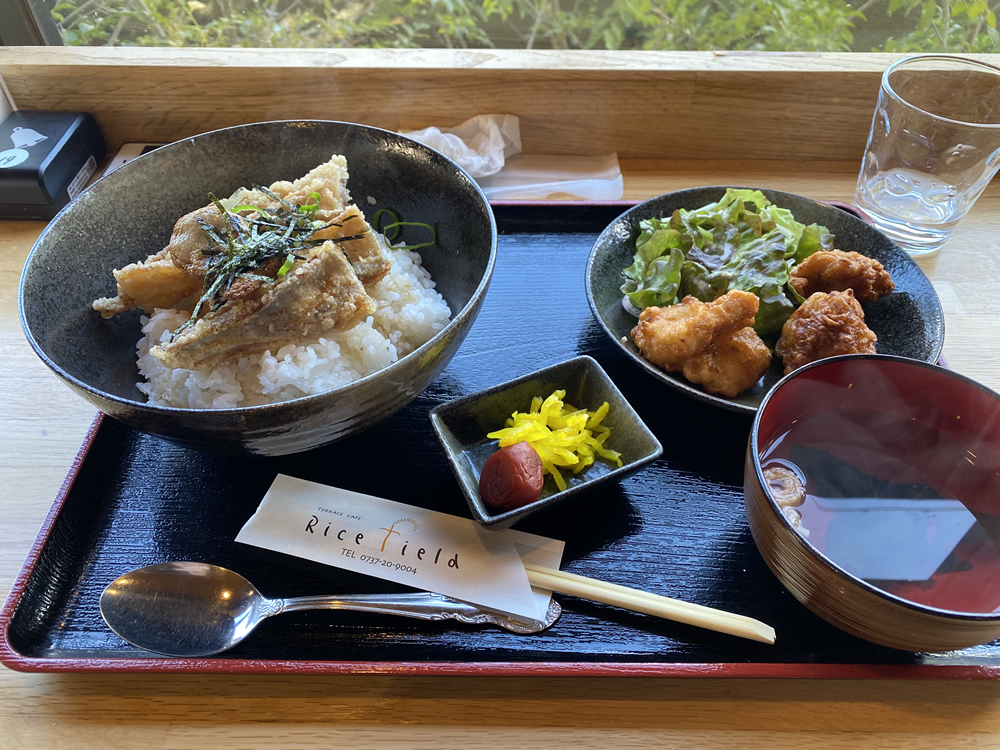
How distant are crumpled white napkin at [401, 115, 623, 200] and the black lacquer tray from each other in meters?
0.82

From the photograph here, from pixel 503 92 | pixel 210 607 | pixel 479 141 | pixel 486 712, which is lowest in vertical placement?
pixel 486 712

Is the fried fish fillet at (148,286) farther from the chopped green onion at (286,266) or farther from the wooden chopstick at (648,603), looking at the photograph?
the wooden chopstick at (648,603)

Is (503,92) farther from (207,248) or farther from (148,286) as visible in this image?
(148,286)

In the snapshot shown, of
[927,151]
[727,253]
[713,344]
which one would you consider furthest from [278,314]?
[927,151]

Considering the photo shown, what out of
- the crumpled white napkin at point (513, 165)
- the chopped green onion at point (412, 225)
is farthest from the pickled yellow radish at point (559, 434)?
the crumpled white napkin at point (513, 165)

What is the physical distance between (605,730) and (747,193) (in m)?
1.51

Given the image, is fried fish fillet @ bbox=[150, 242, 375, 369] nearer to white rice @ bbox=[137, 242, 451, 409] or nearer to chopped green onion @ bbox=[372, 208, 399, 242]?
white rice @ bbox=[137, 242, 451, 409]

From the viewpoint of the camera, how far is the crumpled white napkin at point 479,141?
90.0 inches

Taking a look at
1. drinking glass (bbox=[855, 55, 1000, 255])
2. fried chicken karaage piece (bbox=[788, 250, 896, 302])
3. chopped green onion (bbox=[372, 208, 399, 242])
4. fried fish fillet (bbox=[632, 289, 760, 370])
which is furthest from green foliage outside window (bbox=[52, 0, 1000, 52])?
fried fish fillet (bbox=[632, 289, 760, 370])

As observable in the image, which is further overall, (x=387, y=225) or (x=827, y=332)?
(x=387, y=225)

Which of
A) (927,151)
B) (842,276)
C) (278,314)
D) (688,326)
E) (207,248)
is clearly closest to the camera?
(278,314)

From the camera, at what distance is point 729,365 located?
1.59 metres

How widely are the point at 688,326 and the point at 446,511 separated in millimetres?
716

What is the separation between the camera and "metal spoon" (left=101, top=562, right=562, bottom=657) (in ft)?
3.90
